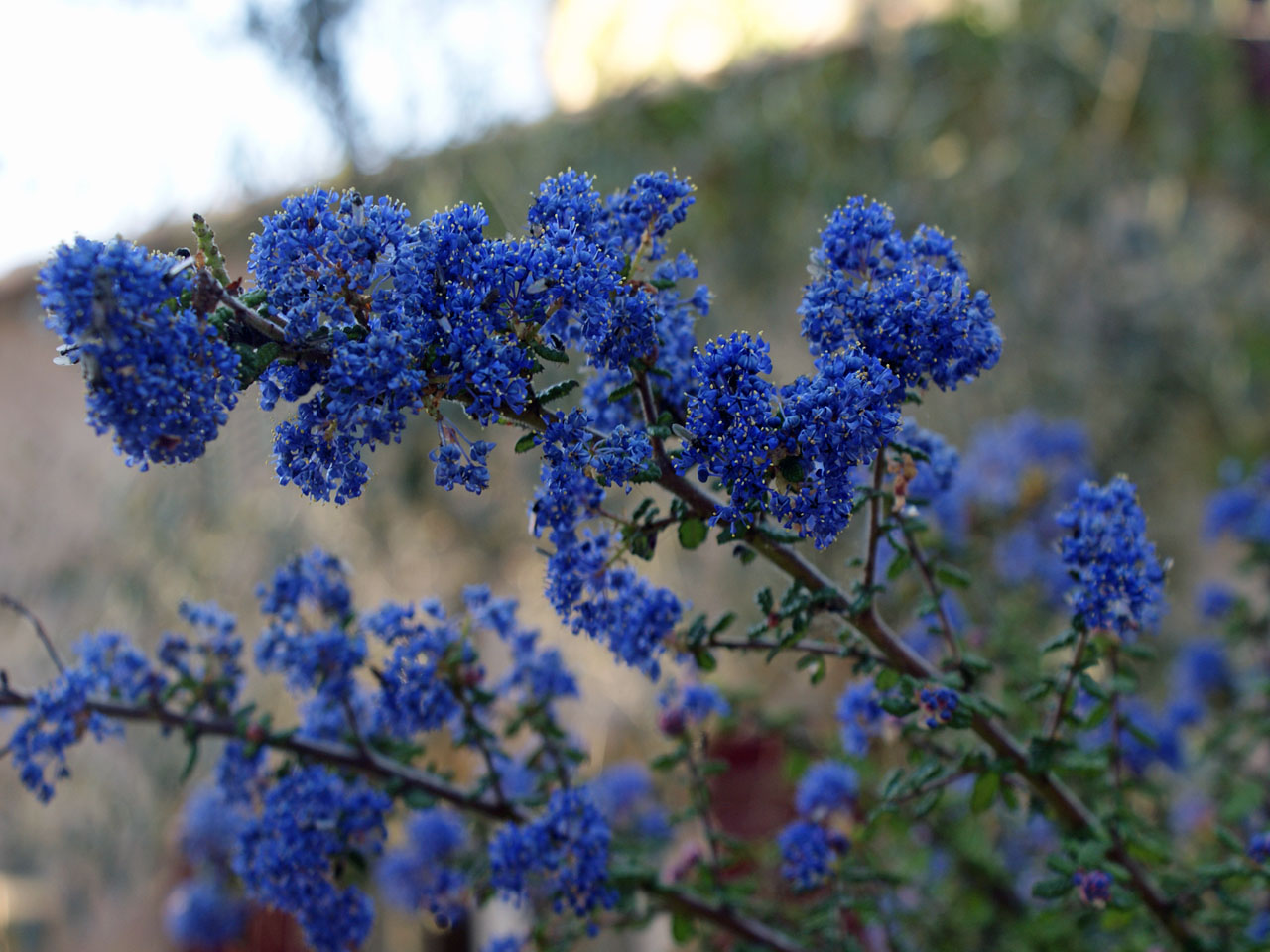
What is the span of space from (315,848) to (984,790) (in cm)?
116

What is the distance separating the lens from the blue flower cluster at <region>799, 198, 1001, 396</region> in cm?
145

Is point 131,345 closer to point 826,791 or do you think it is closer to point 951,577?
point 951,577

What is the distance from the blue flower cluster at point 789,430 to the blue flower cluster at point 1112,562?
1.88ft

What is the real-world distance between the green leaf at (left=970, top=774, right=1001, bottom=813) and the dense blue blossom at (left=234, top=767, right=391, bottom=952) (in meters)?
1.03

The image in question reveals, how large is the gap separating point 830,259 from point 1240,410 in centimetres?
430

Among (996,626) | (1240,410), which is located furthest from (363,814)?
(1240,410)

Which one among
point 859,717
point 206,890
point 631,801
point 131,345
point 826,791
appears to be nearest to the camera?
point 131,345

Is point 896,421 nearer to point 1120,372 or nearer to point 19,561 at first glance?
point 1120,372

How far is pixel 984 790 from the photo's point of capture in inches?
70.5

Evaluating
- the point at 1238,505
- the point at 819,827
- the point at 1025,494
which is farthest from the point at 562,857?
the point at 1238,505

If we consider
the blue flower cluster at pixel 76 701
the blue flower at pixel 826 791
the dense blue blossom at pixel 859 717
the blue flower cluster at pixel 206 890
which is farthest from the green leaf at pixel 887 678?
the blue flower cluster at pixel 206 890

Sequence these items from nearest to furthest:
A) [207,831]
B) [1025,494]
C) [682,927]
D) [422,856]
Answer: [682,927], [422,856], [207,831], [1025,494]

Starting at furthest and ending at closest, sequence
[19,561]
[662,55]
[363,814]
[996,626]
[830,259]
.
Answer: [662,55] < [19,561] < [996,626] < [363,814] < [830,259]

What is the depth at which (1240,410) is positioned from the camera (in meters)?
5.00
